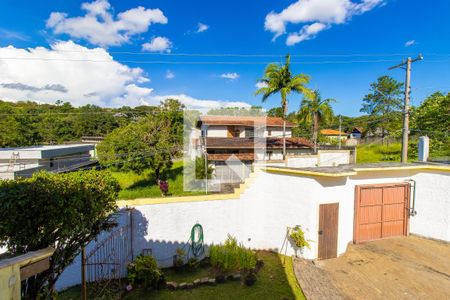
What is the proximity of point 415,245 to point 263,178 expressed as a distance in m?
6.39

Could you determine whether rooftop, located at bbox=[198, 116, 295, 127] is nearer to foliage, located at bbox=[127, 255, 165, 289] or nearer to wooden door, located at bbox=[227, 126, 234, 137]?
wooden door, located at bbox=[227, 126, 234, 137]

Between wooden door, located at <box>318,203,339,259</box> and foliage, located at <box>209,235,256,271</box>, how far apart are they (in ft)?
Result: 8.02

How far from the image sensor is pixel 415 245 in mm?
8469

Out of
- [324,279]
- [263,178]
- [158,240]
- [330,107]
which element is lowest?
[324,279]

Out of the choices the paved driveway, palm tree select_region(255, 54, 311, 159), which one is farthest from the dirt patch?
palm tree select_region(255, 54, 311, 159)

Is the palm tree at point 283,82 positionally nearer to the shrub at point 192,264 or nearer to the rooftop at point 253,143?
the rooftop at point 253,143

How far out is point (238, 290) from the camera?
6.28 m

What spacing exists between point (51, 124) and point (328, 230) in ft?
198

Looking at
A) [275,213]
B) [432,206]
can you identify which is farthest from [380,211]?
[275,213]

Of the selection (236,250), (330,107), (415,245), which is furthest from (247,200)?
(330,107)

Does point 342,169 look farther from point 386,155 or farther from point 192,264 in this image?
point 386,155

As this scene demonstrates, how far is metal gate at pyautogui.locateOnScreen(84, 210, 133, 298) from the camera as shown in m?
6.31

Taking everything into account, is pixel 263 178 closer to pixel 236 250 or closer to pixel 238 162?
pixel 236 250

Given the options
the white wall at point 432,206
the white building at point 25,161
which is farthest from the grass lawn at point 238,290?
the white building at point 25,161
